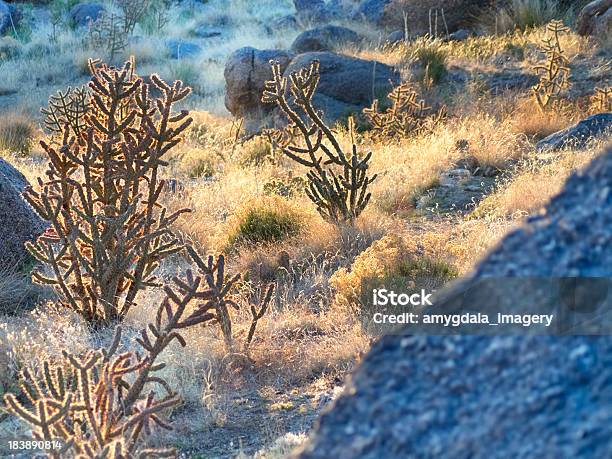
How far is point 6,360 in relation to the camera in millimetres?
4461

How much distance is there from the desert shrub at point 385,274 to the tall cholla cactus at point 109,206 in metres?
1.00

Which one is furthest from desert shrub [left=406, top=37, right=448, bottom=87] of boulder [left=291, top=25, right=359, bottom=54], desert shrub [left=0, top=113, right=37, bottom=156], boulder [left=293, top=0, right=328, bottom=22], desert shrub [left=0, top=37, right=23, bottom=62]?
desert shrub [left=0, top=37, right=23, bottom=62]

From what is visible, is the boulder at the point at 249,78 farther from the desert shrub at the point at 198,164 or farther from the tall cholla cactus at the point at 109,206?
the tall cholla cactus at the point at 109,206

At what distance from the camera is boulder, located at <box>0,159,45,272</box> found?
19.4ft

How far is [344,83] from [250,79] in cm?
172

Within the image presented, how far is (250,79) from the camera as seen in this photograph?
13.4m

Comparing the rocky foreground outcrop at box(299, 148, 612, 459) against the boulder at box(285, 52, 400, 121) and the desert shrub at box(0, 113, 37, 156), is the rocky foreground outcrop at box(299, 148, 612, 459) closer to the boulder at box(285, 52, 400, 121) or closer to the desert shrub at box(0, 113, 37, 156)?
the desert shrub at box(0, 113, 37, 156)

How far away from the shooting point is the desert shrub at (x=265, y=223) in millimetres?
6702

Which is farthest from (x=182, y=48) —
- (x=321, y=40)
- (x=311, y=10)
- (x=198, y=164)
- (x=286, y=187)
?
(x=286, y=187)

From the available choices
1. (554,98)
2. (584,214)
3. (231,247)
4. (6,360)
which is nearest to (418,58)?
(554,98)

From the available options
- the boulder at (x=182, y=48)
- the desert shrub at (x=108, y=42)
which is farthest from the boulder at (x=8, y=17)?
the boulder at (x=182, y=48)

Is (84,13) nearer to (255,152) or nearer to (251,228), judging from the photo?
(255,152)

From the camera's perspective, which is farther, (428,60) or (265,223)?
(428,60)

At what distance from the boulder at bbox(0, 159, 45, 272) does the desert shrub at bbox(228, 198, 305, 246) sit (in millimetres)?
1477
